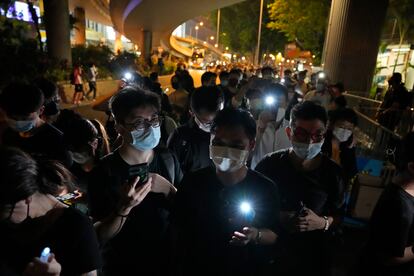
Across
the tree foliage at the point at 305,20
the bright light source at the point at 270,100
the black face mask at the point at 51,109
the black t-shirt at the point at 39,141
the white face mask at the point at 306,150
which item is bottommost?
the black t-shirt at the point at 39,141

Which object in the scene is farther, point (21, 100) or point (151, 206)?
point (21, 100)

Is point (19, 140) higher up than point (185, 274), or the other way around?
point (19, 140)

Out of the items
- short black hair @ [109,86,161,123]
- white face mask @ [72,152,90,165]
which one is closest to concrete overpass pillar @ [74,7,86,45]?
white face mask @ [72,152,90,165]

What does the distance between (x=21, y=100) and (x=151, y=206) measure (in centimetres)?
190

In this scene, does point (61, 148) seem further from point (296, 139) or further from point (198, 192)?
point (296, 139)

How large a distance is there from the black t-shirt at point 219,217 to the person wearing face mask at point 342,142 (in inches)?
75.3

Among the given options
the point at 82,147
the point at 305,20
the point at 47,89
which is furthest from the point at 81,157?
the point at 305,20

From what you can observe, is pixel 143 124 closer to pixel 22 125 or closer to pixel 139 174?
pixel 139 174

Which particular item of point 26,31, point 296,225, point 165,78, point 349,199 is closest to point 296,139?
point 296,225

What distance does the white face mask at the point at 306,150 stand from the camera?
2594 millimetres

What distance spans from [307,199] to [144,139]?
1.20 m

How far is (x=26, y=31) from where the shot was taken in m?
19.2

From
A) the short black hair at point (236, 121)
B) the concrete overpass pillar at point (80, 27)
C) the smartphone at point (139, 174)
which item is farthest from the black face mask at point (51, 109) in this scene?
the concrete overpass pillar at point (80, 27)

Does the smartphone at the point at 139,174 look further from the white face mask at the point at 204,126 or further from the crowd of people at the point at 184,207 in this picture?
the white face mask at the point at 204,126
